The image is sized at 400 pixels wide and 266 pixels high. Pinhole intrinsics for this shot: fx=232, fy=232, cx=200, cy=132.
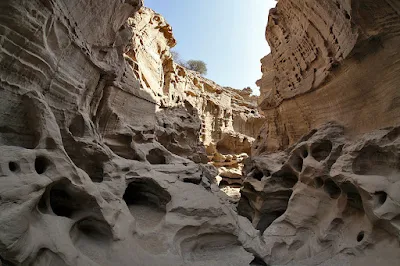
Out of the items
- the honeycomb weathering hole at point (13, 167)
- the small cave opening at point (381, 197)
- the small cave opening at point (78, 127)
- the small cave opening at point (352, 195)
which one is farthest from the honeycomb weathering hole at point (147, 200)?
the small cave opening at point (381, 197)

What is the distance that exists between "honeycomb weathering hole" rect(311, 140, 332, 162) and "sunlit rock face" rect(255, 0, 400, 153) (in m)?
0.75

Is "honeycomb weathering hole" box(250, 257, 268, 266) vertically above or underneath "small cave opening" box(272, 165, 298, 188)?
underneath

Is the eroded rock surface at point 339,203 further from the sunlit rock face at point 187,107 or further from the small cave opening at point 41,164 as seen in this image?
the sunlit rock face at point 187,107

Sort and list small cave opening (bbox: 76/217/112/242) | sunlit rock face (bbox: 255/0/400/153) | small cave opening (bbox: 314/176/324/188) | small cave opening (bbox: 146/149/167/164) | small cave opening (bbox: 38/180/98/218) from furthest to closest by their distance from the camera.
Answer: small cave opening (bbox: 146/149/167/164) → small cave opening (bbox: 314/176/324/188) → sunlit rock face (bbox: 255/0/400/153) → small cave opening (bbox: 76/217/112/242) → small cave opening (bbox: 38/180/98/218)

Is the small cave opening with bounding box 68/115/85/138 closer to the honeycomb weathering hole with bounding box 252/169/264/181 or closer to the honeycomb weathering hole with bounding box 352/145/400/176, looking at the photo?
the honeycomb weathering hole with bounding box 352/145/400/176

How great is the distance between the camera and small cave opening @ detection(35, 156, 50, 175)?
4016 mm

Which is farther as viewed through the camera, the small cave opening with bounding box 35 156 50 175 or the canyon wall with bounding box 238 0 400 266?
the canyon wall with bounding box 238 0 400 266

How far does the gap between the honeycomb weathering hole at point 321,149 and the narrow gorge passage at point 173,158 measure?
3 centimetres

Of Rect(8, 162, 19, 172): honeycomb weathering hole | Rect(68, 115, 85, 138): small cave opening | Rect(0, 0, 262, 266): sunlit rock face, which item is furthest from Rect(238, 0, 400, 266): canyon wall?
Rect(68, 115, 85, 138): small cave opening

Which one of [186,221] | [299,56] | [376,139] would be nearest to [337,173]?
[376,139]

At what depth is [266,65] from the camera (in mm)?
15500

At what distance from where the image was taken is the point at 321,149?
24.5 ft

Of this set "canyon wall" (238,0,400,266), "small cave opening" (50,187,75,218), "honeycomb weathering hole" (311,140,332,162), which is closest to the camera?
"small cave opening" (50,187,75,218)

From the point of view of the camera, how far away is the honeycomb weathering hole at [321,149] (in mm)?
7199
